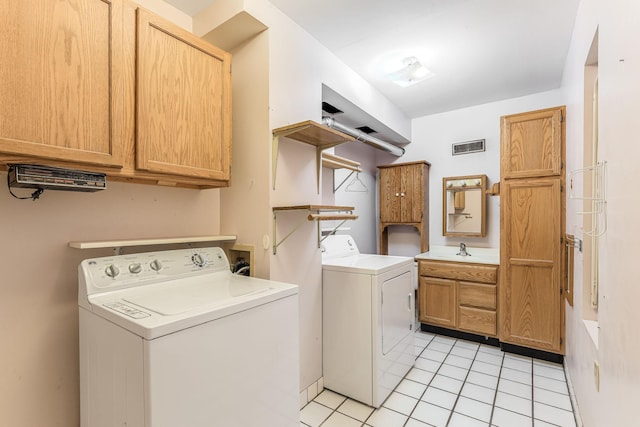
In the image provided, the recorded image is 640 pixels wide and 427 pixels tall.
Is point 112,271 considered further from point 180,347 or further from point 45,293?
point 180,347

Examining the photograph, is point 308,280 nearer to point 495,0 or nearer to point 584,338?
point 584,338

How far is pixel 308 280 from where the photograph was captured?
85.6 inches

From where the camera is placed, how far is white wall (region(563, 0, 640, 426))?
947 millimetres

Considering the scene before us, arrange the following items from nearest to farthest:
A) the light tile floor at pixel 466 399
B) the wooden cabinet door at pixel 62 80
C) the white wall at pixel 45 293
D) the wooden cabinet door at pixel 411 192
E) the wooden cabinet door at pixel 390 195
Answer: the wooden cabinet door at pixel 62 80, the white wall at pixel 45 293, the light tile floor at pixel 466 399, the wooden cabinet door at pixel 411 192, the wooden cabinet door at pixel 390 195

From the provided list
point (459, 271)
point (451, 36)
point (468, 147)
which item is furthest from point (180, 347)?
point (468, 147)

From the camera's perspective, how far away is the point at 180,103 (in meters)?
1.60

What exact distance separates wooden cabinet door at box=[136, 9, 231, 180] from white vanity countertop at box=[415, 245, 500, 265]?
2.52 m

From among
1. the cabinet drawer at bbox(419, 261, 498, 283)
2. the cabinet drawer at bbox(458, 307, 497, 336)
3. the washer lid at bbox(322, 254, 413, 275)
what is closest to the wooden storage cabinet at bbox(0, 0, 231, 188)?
the washer lid at bbox(322, 254, 413, 275)

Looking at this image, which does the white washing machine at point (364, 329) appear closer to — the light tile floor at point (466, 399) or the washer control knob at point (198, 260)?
the light tile floor at point (466, 399)

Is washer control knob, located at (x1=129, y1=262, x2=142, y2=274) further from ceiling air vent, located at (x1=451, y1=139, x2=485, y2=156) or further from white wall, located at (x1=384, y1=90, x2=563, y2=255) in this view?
ceiling air vent, located at (x1=451, y1=139, x2=485, y2=156)

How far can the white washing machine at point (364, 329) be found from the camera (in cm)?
206

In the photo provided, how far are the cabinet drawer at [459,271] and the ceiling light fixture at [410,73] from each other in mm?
1874

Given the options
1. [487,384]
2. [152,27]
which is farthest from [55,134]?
[487,384]

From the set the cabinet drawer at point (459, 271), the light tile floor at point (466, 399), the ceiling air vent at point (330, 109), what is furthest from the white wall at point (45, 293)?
the cabinet drawer at point (459, 271)
